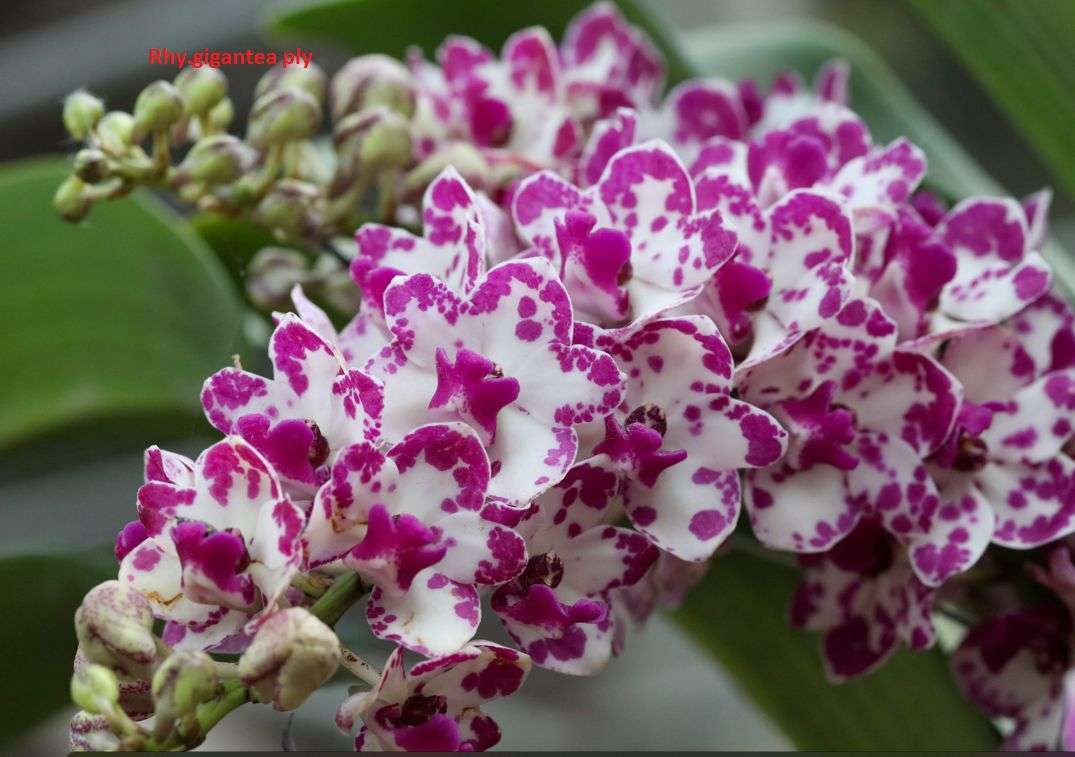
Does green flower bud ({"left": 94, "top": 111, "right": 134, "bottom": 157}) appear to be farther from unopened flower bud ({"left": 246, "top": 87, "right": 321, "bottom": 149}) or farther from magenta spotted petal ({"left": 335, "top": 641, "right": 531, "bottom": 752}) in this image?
magenta spotted petal ({"left": 335, "top": 641, "right": 531, "bottom": 752})

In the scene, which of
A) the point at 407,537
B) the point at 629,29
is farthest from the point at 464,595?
the point at 629,29

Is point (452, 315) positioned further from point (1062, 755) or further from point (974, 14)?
point (974, 14)

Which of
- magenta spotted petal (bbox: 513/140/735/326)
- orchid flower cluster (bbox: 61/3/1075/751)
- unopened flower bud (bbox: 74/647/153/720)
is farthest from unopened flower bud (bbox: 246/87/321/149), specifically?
unopened flower bud (bbox: 74/647/153/720)

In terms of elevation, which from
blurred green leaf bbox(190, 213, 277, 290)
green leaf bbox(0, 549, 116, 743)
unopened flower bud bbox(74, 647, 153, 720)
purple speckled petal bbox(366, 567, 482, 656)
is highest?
purple speckled petal bbox(366, 567, 482, 656)

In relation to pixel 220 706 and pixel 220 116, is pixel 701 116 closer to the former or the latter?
pixel 220 116

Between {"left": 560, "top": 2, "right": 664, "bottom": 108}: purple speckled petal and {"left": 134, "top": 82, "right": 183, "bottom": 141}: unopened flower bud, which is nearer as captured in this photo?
{"left": 134, "top": 82, "right": 183, "bottom": 141}: unopened flower bud

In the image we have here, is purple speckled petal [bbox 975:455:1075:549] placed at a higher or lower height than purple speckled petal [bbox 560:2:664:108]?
lower

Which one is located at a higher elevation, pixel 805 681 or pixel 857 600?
pixel 857 600
